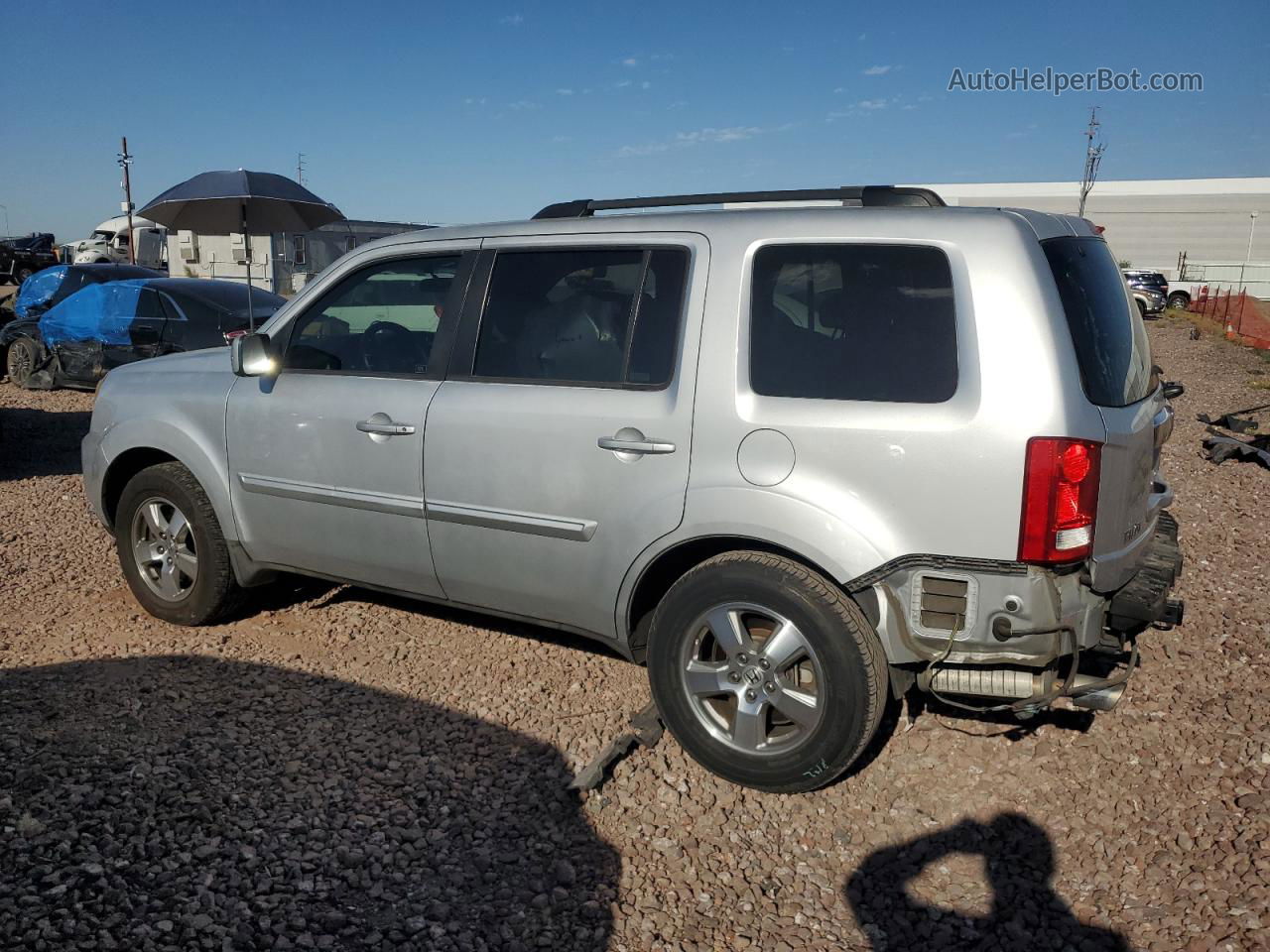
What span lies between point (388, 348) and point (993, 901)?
3.06 m

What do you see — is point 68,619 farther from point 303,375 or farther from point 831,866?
point 831,866

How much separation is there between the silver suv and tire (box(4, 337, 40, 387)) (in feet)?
35.4

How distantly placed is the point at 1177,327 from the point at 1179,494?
82.0 feet

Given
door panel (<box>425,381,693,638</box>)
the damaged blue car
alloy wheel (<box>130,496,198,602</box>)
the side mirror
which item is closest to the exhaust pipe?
door panel (<box>425,381,693,638</box>)

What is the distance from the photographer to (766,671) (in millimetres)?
3459

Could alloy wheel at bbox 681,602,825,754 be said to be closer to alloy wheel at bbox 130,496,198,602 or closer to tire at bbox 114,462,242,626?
tire at bbox 114,462,242,626

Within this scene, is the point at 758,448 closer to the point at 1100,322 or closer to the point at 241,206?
the point at 1100,322

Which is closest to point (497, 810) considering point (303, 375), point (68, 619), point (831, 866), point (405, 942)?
point (405, 942)

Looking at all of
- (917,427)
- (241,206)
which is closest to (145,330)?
(241,206)

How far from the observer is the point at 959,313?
3141 millimetres

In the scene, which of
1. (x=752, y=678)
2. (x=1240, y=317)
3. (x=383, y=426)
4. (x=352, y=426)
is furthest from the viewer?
(x=1240, y=317)

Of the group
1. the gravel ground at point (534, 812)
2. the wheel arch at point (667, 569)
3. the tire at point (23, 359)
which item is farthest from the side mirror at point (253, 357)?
the tire at point (23, 359)

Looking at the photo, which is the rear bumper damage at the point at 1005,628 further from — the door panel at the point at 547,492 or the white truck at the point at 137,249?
the white truck at the point at 137,249

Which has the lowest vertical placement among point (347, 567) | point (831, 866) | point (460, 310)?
point (831, 866)
